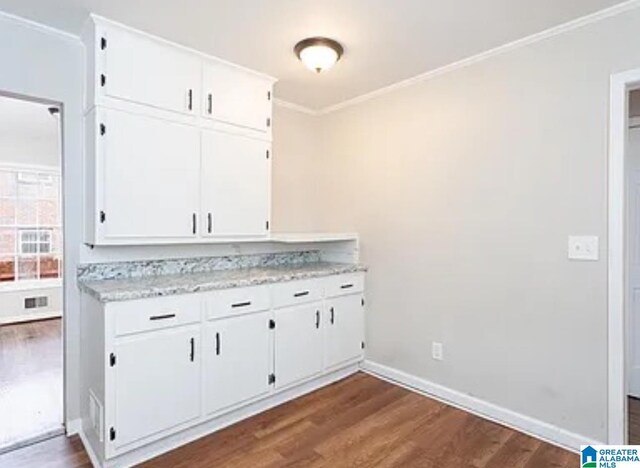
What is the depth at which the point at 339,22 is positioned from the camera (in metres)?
2.28

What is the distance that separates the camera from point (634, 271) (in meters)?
3.09

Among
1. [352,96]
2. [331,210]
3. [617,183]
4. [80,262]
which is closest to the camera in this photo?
[617,183]

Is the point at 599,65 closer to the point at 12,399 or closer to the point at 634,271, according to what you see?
the point at 634,271

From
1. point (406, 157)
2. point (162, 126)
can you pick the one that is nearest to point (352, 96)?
point (406, 157)

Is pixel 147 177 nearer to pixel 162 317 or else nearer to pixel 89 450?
pixel 162 317

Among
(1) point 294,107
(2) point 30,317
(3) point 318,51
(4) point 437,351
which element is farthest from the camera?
(2) point 30,317

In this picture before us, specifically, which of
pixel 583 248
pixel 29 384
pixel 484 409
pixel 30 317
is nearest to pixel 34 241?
pixel 30 317

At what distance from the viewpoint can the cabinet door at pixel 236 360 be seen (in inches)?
96.1

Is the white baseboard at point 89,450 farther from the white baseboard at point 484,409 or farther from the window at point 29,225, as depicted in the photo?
the window at point 29,225

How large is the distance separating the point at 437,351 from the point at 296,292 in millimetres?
1144

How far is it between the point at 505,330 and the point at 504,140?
1237 mm

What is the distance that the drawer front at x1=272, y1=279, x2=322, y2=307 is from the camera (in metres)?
2.83

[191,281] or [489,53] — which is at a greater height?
[489,53]

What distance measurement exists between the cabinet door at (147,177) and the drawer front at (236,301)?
0.48 metres
